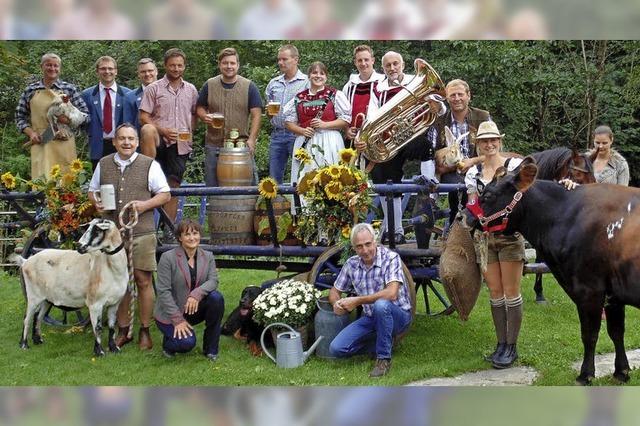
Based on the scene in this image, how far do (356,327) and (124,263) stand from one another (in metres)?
1.94

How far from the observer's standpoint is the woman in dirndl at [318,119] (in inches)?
260

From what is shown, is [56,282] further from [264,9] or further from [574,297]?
[264,9]

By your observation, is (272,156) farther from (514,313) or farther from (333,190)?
(514,313)

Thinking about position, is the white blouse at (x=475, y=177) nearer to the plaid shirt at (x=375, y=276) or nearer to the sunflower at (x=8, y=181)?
the plaid shirt at (x=375, y=276)

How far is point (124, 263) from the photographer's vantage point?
244 inches

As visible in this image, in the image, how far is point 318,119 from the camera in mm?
6617

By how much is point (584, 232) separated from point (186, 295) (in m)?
3.02

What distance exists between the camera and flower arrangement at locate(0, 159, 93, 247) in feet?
21.7

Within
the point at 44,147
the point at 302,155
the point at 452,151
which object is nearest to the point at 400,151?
the point at 452,151

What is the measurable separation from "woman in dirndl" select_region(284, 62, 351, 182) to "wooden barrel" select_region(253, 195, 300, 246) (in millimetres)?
240

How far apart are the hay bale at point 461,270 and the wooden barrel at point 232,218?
1.73 meters

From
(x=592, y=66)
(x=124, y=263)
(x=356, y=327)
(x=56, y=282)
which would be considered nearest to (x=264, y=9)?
(x=356, y=327)

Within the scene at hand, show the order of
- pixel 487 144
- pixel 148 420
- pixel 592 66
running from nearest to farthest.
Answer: pixel 148 420, pixel 487 144, pixel 592 66

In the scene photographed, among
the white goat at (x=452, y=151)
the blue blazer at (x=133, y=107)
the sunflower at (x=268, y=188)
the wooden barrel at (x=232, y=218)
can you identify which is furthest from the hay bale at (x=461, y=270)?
the blue blazer at (x=133, y=107)
